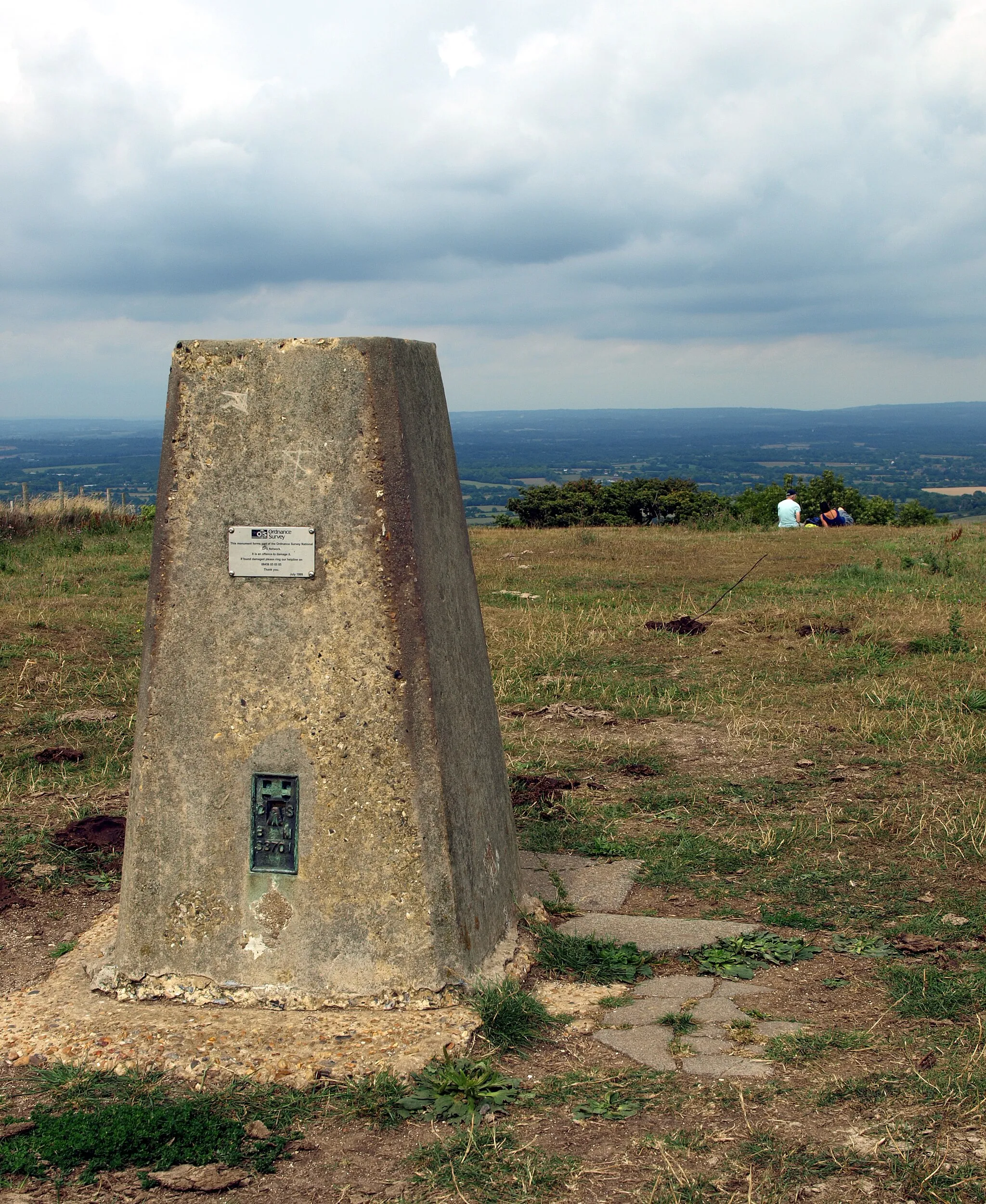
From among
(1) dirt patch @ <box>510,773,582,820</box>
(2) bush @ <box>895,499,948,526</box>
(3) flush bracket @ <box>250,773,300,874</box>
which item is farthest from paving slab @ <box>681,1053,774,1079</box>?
(2) bush @ <box>895,499,948,526</box>

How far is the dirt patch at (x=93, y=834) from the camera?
17.2 ft

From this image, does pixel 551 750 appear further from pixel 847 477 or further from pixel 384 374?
pixel 847 477

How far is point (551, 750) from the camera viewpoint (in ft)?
23.0

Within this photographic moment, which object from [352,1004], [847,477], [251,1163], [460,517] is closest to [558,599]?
[460,517]

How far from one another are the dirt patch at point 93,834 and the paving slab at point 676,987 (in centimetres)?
253

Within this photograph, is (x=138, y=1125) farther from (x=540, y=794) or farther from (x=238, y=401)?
(x=540, y=794)

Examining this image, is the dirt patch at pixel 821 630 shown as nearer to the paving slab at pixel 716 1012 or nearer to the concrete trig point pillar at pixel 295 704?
the paving slab at pixel 716 1012

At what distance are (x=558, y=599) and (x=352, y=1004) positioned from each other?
28.4ft

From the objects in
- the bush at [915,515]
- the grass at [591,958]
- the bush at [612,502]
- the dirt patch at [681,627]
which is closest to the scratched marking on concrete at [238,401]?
the grass at [591,958]

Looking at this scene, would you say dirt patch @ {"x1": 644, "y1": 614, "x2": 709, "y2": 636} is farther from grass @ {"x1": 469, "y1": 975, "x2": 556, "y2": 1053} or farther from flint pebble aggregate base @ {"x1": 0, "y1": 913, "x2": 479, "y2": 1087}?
flint pebble aggregate base @ {"x1": 0, "y1": 913, "x2": 479, "y2": 1087}

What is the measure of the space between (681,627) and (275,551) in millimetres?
7094

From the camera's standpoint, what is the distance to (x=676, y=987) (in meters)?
3.94

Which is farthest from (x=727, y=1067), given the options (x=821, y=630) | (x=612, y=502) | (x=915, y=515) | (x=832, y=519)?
(x=612, y=502)

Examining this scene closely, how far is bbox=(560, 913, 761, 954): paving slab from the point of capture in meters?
4.26
